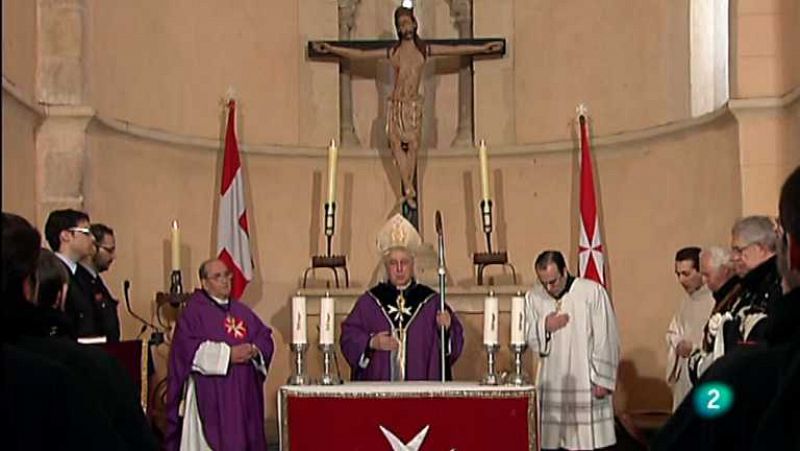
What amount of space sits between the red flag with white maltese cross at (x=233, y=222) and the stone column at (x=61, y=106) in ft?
4.23

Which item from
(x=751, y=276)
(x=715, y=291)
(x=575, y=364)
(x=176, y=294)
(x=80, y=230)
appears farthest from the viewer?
(x=176, y=294)

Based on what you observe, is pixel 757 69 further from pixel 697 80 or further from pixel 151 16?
pixel 151 16

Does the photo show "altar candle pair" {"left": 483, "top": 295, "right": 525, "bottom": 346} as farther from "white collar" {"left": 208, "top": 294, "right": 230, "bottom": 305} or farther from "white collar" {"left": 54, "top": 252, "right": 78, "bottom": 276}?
"white collar" {"left": 54, "top": 252, "right": 78, "bottom": 276}

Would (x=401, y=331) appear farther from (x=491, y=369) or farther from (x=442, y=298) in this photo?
(x=491, y=369)

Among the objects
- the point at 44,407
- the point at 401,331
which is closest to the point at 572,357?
the point at 401,331

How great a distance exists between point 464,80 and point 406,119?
110 cm

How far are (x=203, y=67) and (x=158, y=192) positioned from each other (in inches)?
44.9

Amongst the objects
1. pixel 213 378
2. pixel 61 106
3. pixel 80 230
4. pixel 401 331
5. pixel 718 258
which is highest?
pixel 61 106

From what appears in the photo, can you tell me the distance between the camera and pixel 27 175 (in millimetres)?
8031

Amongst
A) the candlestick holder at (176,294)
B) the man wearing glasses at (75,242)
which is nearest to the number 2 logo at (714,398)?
the man wearing glasses at (75,242)

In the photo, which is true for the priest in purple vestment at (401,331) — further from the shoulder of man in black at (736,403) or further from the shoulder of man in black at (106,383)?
the shoulder of man in black at (736,403)

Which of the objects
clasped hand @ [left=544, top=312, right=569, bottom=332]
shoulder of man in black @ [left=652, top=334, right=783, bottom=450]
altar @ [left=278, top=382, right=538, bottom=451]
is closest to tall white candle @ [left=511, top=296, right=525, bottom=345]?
altar @ [left=278, top=382, right=538, bottom=451]

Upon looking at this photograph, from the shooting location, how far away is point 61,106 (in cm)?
837

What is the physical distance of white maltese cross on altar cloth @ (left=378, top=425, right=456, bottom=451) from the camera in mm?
6375
